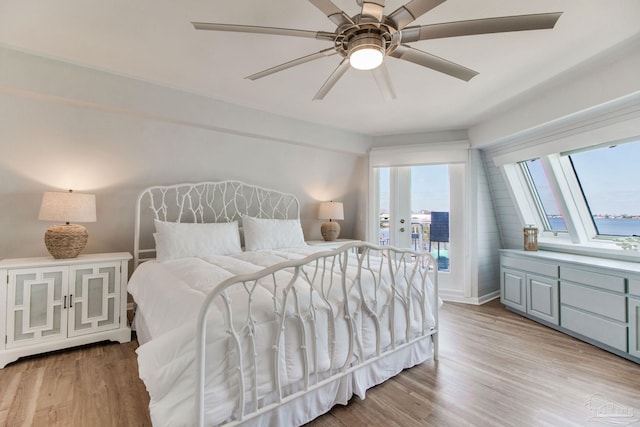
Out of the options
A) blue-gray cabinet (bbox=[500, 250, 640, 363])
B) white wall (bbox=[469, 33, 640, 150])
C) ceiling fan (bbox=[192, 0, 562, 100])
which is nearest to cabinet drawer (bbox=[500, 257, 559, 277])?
blue-gray cabinet (bbox=[500, 250, 640, 363])

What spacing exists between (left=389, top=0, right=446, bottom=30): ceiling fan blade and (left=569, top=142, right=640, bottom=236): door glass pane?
2.78 metres

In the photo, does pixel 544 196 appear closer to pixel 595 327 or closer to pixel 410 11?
pixel 595 327

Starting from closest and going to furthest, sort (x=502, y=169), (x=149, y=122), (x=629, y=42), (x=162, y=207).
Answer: (x=629, y=42), (x=149, y=122), (x=162, y=207), (x=502, y=169)

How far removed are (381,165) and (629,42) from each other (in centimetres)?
270

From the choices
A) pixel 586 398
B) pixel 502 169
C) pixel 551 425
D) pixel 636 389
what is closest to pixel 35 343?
pixel 551 425

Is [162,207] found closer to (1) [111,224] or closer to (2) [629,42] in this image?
(1) [111,224]

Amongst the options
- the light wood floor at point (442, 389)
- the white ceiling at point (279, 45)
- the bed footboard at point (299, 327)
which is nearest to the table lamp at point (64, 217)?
the light wood floor at point (442, 389)

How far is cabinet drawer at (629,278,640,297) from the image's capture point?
231 cm

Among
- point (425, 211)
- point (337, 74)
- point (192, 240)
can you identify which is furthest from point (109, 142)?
point (425, 211)

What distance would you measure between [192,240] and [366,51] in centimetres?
223

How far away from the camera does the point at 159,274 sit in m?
2.10

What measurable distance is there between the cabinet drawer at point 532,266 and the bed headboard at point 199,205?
2971 mm

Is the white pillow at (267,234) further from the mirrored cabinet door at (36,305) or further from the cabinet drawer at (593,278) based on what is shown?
the cabinet drawer at (593,278)

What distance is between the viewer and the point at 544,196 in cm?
364
